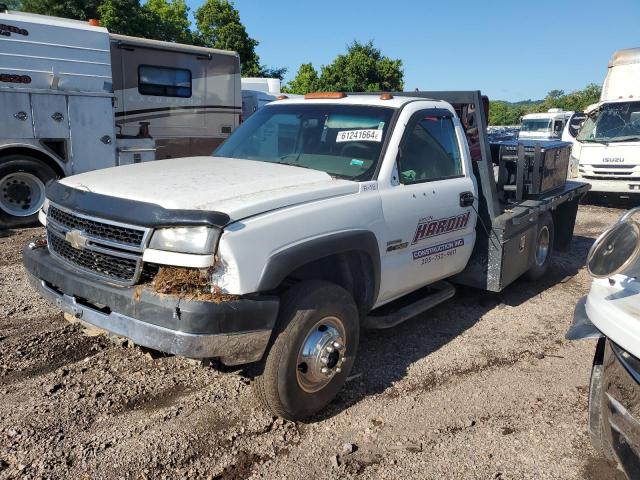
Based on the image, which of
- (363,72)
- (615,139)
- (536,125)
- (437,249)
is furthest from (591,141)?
(363,72)

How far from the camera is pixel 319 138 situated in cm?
418

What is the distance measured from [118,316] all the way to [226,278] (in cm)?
67

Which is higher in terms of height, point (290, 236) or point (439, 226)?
point (290, 236)

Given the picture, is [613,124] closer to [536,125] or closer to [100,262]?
[100,262]

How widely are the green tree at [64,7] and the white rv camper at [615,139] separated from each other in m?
23.4

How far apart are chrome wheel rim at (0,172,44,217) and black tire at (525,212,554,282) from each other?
7.10m

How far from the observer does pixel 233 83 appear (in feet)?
40.8

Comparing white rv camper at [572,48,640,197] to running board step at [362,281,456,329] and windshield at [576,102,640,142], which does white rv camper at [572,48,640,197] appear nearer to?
windshield at [576,102,640,142]

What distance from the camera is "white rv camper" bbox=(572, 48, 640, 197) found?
11.1 meters

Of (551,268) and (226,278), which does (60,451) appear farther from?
(551,268)

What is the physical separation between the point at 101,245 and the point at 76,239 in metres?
0.20

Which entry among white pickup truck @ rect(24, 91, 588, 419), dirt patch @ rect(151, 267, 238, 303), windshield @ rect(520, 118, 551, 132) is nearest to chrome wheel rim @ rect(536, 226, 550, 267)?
white pickup truck @ rect(24, 91, 588, 419)

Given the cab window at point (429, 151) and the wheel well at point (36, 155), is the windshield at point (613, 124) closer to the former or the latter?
the cab window at point (429, 151)

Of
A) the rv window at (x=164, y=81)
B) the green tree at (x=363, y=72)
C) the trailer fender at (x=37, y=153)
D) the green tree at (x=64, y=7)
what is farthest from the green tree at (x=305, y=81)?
the trailer fender at (x=37, y=153)
